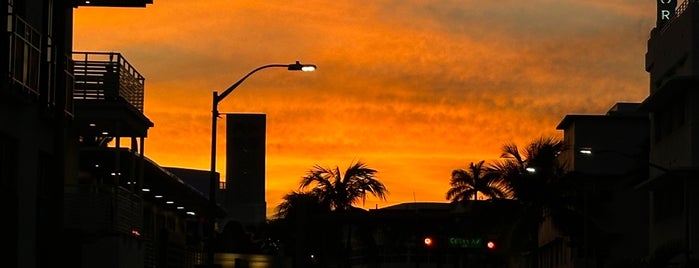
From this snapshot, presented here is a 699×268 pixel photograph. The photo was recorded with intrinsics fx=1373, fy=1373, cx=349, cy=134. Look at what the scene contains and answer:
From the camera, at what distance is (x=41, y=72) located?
3017 cm

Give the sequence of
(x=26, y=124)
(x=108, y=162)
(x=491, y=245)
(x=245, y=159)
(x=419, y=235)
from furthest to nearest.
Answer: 1. (x=419, y=235)
2. (x=245, y=159)
3. (x=491, y=245)
4. (x=108, y=162)
5. (x=26, y=124)

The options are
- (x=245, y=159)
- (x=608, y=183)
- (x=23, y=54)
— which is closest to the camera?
(x=23, y=54)

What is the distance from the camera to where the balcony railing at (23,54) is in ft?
91.0

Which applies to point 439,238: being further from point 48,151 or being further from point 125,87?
point 48,151

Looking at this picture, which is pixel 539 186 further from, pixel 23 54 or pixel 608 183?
pixel 23 54

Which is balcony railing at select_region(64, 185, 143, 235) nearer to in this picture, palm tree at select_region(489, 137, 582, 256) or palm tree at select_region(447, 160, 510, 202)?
palm tree at select_region(489, 137, 582, 256)

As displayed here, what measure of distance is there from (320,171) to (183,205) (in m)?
19.7

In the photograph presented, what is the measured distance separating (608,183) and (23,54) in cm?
5553

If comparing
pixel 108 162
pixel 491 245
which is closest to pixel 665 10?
pixel 491 245

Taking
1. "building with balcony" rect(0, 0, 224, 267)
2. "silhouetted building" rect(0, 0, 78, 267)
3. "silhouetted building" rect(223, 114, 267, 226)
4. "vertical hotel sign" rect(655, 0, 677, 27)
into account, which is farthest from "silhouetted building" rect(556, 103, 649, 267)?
"silhouetted building" rect(0, 0, 78, 267)

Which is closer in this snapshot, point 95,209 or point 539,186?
point 95,209

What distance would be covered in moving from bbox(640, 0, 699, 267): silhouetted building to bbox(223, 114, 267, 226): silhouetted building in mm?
33519

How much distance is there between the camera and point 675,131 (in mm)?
51156

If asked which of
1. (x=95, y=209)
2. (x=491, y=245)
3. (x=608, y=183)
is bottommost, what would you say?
(x=491, y=245)
